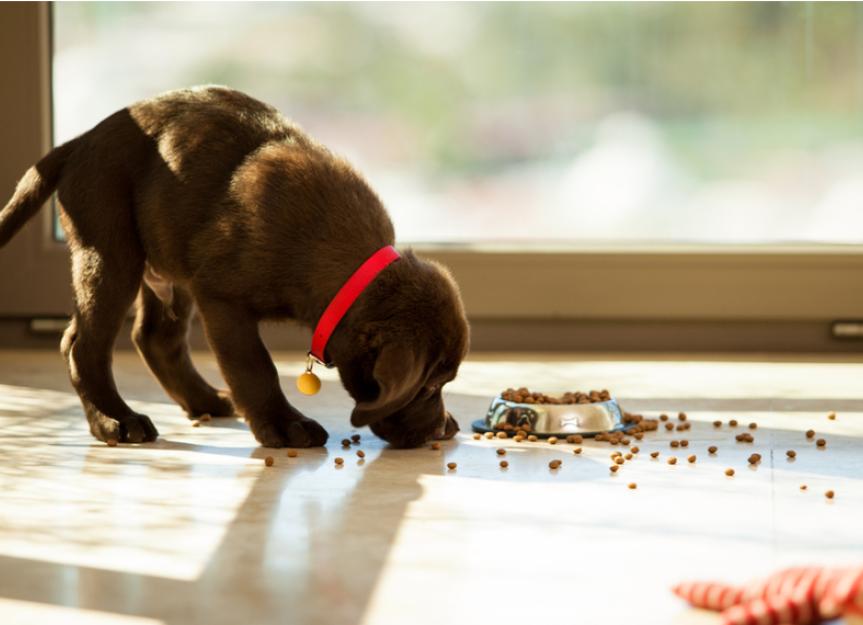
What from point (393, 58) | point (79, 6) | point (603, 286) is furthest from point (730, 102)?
point (79, 6)

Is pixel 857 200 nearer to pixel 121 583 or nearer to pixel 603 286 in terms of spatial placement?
pixel 603 286

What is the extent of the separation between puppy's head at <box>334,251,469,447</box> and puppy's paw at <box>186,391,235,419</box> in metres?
0.73

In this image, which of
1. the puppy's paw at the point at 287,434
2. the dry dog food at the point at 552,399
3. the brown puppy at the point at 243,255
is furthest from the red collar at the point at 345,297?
the dry dog food at the point at 552,399

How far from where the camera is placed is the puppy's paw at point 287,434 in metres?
3.31

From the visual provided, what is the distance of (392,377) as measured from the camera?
9.87ft

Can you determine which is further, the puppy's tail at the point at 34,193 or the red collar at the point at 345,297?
the puppy's tail at the point at 34,193

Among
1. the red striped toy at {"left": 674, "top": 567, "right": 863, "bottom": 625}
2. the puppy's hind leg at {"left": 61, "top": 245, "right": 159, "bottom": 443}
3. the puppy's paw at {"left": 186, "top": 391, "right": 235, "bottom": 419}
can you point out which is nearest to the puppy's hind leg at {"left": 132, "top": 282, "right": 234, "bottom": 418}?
the puppy's paw at {"left": 186, "top": 391, "right": 235, "bottom": 419}

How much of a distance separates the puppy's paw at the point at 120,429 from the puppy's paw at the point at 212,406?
40cm

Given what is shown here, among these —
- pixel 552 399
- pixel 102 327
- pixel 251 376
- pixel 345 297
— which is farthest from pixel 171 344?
pixel 552 399

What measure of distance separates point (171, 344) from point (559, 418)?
111cm

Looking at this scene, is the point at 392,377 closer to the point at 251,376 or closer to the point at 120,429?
the point at 251,376

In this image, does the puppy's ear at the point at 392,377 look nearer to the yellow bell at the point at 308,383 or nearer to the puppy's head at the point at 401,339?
the puppy's head at the point at 401,339

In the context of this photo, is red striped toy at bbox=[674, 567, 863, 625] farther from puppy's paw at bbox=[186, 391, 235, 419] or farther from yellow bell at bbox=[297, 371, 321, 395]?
puppy's paw at bbox=[186, 391, 235, 419]

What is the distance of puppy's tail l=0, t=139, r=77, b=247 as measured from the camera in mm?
3496
